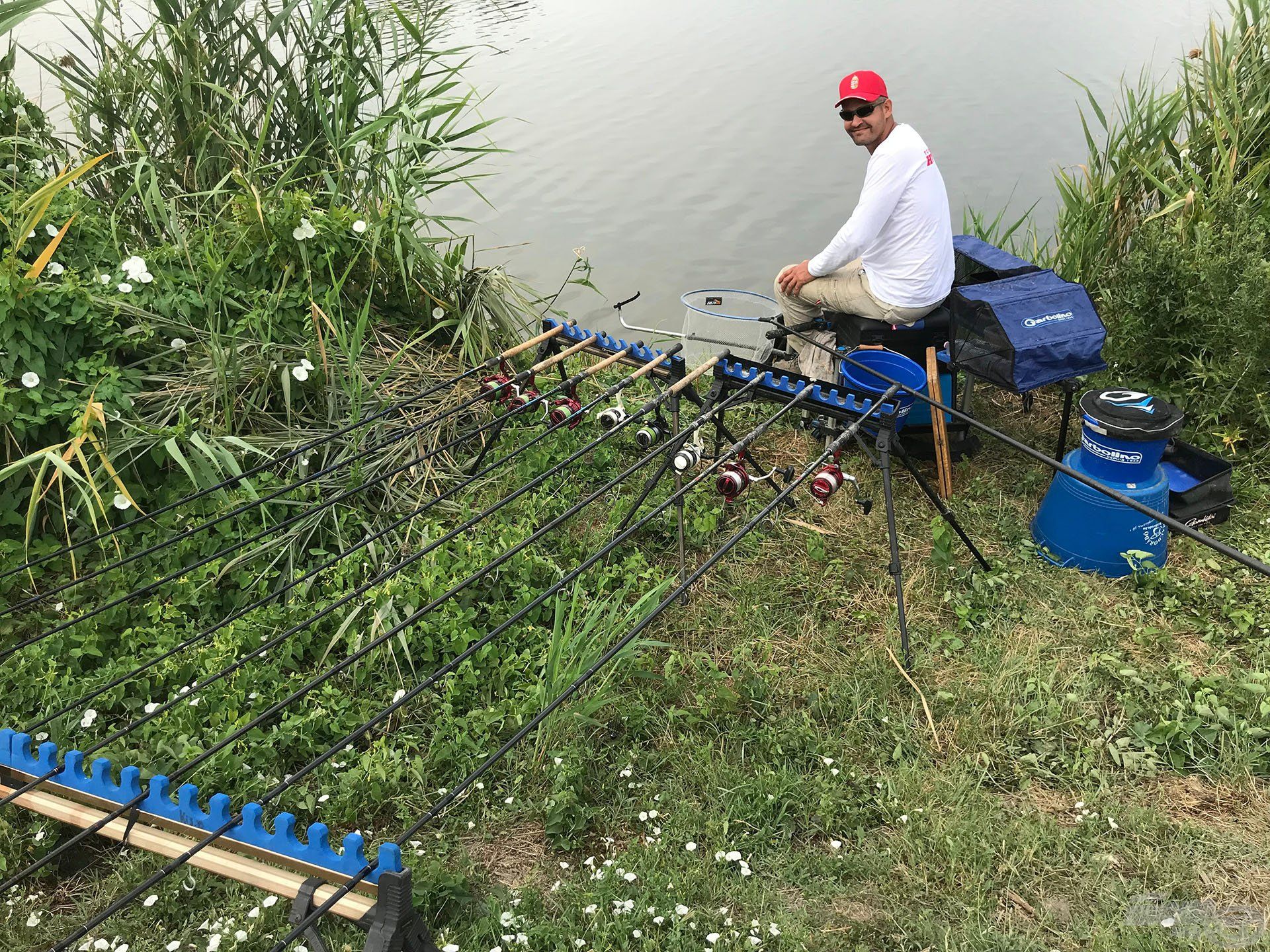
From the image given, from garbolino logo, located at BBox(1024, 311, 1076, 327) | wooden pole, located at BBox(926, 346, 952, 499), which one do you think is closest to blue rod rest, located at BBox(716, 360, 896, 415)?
wooden pole, located at BBox(926, 346, 952, 499)

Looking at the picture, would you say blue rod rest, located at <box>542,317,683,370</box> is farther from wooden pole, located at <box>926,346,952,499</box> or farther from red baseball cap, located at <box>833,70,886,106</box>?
red baseball cap, located at <box>833,70,886,106</box>

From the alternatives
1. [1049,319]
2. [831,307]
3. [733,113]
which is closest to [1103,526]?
[1049,319]

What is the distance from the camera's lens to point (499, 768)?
2826 mm

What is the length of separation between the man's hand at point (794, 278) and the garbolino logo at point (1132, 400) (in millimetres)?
1365

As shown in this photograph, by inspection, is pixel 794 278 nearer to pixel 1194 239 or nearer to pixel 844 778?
pixel 1194 239

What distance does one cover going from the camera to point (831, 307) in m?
4.39

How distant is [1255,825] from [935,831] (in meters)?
0.84

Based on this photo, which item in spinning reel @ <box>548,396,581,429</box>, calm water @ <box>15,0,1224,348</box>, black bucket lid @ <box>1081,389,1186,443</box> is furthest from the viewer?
calm water @ <box>15,0,1224,348</box>

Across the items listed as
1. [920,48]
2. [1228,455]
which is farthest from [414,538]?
[920,48]

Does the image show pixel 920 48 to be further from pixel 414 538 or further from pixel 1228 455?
pixel 414 538

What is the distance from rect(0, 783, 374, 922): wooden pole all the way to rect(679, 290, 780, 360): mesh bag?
2.69 m

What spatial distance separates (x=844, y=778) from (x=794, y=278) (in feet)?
8.03

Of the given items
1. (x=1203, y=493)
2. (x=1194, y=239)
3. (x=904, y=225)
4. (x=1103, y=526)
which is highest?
(x=904, y=225)

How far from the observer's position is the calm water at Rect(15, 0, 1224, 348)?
708cm
